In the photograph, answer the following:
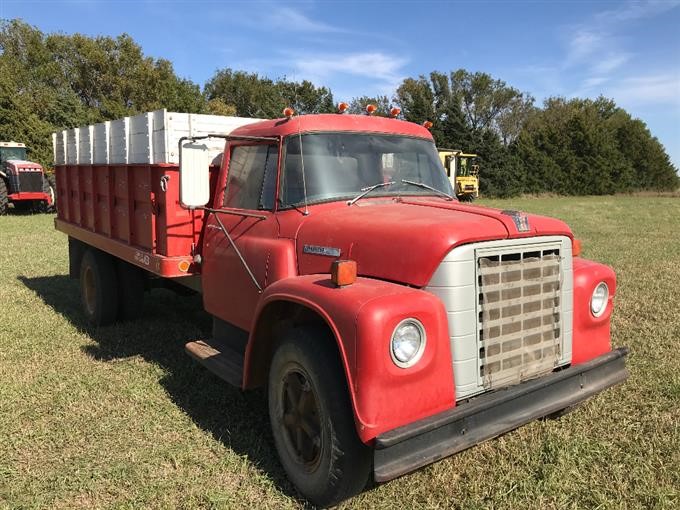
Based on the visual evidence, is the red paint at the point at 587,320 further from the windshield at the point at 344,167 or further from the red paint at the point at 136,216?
the red paint at the point at 136,216

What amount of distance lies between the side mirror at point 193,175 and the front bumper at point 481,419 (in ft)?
6.95

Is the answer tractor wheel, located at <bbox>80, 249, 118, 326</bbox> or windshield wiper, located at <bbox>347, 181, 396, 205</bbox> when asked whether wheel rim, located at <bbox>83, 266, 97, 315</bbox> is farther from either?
windshield wiper, located at <bbox>347, 181, 396, 205</bbox>

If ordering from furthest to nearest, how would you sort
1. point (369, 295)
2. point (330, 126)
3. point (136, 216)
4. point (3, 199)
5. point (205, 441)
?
point (3, 199)
point (136, 216)
point (330, 126)
point (205, 441)
point (369, 295)

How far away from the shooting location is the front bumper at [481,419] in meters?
2.47

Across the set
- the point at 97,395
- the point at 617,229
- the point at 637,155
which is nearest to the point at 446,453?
the point at 97,395

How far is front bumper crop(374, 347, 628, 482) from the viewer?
8.12ft

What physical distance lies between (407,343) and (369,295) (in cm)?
29

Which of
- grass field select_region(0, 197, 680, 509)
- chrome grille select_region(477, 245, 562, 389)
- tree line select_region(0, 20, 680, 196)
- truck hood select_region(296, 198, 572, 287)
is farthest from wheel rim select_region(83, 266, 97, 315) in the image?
tree line select_region(0, 20, 680, 196)

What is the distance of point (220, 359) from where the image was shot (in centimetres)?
401

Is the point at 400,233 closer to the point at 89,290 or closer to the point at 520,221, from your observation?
the point at 520,221

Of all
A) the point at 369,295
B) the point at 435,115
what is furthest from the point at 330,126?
the point at 435,115

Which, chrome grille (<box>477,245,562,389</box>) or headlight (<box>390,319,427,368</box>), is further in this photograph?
chrome grille (<box>477,245,562,389</box>)

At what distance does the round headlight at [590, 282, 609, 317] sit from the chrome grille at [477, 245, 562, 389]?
0.47 meters

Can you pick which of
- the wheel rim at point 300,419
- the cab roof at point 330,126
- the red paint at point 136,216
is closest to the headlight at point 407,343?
the wheel rim at point 300,419
